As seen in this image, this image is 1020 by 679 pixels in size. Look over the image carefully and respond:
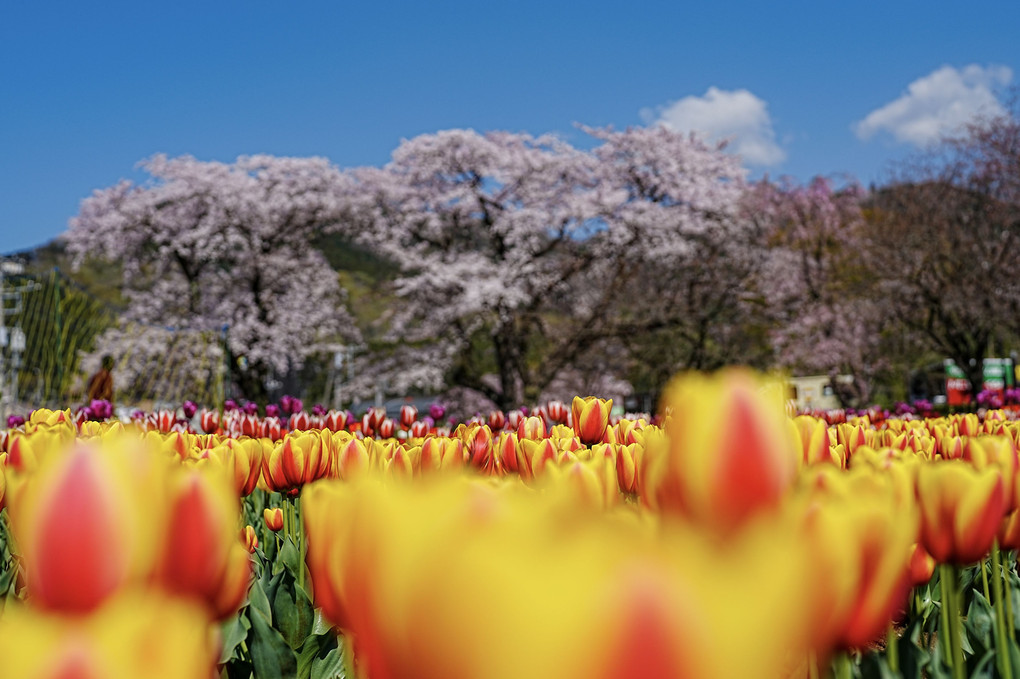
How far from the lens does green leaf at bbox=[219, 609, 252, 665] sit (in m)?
1.48

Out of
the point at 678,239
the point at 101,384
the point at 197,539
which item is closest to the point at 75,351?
the point at 101,384

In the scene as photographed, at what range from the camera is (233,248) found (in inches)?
908

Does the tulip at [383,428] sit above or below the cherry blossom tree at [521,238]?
below

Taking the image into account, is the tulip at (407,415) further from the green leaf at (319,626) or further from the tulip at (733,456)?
the tulip at (733,456)

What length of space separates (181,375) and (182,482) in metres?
22.1

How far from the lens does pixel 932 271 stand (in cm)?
2120

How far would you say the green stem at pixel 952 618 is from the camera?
3.26 ft

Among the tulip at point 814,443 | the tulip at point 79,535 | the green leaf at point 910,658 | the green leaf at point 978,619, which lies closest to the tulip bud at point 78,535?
the tulip at point 79,535

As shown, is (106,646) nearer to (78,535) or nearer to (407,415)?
(78,535)

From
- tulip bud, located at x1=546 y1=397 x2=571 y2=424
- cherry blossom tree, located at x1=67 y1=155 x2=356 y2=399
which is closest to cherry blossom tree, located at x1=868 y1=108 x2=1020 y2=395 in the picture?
cherry blossom tree, located at x1=67 y1=155 x2=356 y2=399

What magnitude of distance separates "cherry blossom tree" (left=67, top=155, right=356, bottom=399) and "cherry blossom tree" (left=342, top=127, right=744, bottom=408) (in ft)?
7.93

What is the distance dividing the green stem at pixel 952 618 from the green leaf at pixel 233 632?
1.12m

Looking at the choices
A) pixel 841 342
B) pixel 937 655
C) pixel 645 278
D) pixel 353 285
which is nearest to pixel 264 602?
pixel 937 655

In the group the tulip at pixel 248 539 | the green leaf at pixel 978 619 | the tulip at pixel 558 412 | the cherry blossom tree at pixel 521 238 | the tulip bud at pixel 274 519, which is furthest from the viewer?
the cherry blossom tree at pixel 521 238
